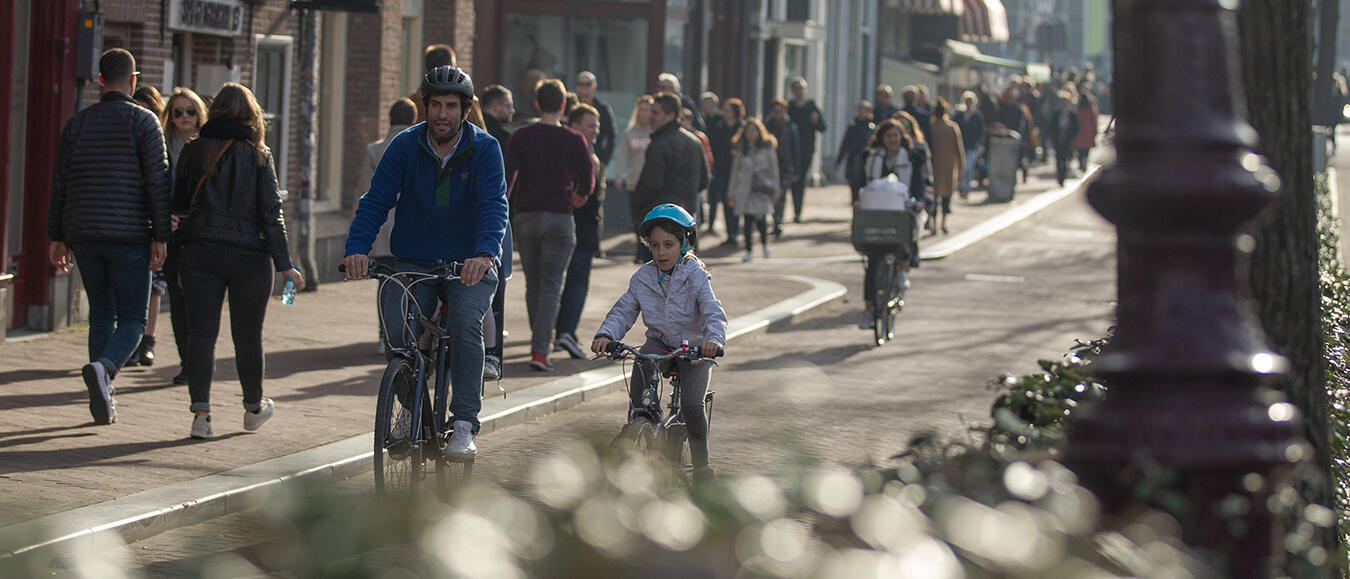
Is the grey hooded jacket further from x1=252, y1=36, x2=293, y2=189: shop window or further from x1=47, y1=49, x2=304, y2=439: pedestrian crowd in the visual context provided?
x1=252, y1=36, x2=293, y2=189: shop window

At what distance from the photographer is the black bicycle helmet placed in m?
7.25

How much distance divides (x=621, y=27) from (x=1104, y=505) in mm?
21766

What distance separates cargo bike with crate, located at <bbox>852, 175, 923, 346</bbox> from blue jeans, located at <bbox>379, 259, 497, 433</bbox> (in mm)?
6688

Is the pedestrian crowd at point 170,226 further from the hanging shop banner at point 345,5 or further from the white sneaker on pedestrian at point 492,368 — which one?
the hanging shop banner at point 345,5

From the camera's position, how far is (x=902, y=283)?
14.7 meters

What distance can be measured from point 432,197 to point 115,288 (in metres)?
2.21

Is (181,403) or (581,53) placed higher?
(581,53)

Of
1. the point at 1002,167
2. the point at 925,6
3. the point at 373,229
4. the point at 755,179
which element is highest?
the point at 925,6

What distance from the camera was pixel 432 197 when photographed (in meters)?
7.33

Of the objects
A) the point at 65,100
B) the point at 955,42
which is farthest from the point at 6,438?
the point at 955,42

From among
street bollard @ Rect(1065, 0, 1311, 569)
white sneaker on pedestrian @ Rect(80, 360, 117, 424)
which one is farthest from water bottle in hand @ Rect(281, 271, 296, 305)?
street bollard @ Rect(1065, 0, 1311, 569)

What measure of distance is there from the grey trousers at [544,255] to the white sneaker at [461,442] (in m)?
3.87

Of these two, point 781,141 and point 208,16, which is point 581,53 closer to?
point 781,141

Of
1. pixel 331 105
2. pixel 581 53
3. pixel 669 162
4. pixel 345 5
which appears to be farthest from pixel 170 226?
pixel 581 53
